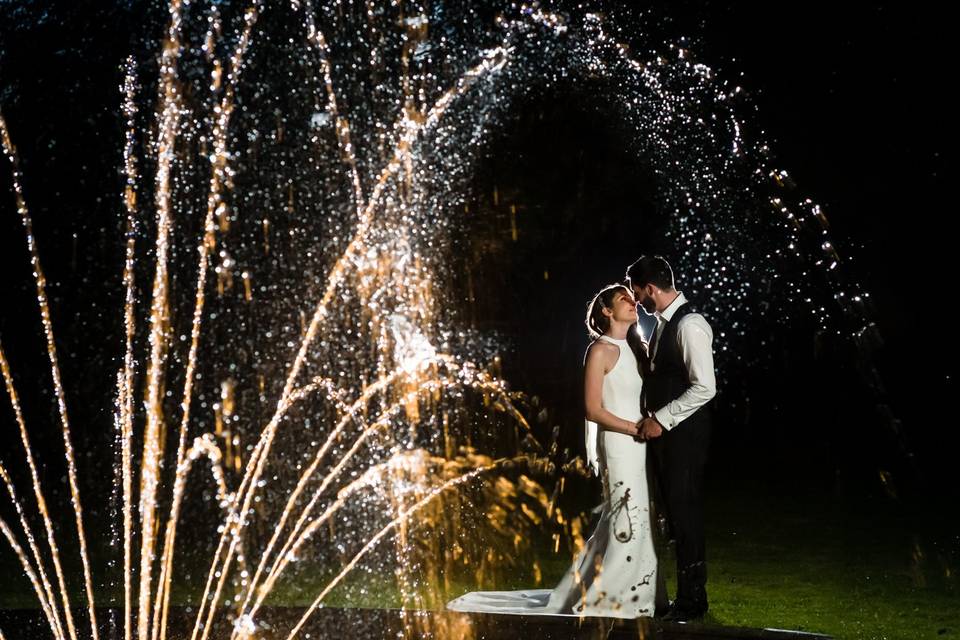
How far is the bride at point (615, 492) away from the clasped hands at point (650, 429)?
2.0 inches

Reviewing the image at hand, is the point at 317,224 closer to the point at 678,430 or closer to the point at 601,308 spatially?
the point at 601,308

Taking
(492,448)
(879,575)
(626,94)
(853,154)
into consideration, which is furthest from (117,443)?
(853,154)

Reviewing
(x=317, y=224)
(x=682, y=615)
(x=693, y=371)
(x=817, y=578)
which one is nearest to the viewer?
(x=693, y=371)

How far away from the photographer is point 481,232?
19.0 m

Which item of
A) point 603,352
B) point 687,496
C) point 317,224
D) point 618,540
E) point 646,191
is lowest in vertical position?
point 618,540

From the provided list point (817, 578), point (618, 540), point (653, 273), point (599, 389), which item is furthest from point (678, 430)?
point (817, 578)

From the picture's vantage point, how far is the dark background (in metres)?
13.9

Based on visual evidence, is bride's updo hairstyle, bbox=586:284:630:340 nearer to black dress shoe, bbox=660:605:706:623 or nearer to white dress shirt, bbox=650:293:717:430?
white dress shirt, bbox=650:293:717:430

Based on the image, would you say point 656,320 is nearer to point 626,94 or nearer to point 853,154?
point 626,94

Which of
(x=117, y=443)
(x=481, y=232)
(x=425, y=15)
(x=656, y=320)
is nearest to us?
(x=656, y=320)

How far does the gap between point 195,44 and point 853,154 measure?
1043cm

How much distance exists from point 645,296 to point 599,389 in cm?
55

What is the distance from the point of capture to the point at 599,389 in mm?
5523

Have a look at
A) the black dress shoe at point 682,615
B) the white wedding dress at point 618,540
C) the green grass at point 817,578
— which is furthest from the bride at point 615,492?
the green grass at point 817,578
